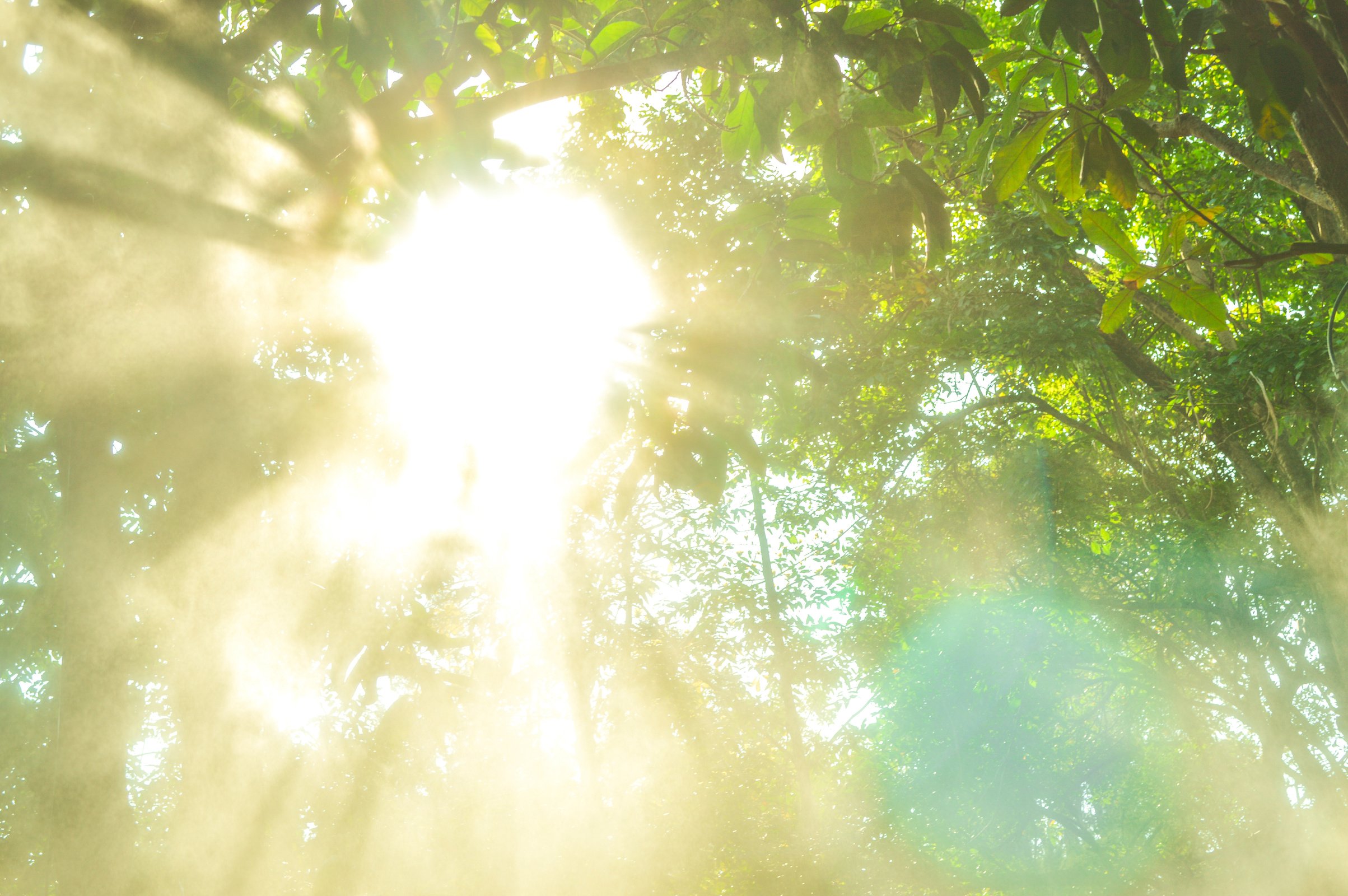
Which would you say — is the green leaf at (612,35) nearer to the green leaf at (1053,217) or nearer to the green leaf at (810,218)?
the green leaf at (810,218)

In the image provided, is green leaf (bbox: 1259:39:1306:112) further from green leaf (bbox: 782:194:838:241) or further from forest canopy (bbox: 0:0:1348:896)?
green leaf (bbox: 782:194:838:241)

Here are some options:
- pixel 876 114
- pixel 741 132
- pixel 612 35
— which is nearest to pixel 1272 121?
pixel 876 114

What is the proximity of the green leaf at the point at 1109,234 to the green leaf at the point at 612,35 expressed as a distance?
2.80 ft

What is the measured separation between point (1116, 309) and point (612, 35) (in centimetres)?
99

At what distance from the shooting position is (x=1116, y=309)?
1.23 meters

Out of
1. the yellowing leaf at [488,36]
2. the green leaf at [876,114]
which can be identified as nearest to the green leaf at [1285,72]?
the green leaf at [876,114]

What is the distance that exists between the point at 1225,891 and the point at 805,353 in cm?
1195

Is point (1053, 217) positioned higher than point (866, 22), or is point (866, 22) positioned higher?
point (866, 22)

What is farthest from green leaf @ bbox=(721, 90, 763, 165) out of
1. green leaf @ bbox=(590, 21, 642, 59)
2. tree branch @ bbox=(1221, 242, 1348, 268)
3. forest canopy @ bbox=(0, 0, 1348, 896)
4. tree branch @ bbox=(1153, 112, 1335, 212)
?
tree branch @ bbox=(1153, 112, 1335, 212)

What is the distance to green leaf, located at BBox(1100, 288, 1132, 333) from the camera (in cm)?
119

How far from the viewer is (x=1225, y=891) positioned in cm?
963

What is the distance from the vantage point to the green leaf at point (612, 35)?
1433 mm

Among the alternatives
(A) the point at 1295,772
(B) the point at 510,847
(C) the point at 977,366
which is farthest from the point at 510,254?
(A) the point at 1295,772

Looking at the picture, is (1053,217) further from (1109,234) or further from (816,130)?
(816,130)
